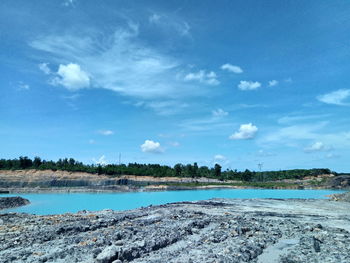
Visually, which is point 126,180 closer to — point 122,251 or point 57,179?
point 57,179

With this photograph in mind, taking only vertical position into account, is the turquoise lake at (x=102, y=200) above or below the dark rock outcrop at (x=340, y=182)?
below

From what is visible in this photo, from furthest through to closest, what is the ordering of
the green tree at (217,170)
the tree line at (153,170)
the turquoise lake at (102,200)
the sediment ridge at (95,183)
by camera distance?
1. the green tree at (217,170)
2. the tree line at (153,170)
3. the sediment ridge at (95,183)
4. the turquoise lake at (102,200)

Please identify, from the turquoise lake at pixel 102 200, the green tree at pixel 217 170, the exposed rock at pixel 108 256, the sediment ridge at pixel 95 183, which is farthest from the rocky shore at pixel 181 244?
the green tree at pixel 217 170

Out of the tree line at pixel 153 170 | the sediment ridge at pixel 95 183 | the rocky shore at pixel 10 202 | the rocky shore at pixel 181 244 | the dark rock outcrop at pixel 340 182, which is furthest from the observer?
the tree line at pixel 153 170

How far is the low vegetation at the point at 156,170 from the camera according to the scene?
266 feet

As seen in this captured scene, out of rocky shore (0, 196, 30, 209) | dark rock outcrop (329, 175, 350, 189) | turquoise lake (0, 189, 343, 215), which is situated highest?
dark rock outcrop (329, 175, 350, 189)

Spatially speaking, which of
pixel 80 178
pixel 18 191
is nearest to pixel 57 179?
pixel 80 178

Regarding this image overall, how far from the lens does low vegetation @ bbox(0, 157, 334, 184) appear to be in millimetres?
81062

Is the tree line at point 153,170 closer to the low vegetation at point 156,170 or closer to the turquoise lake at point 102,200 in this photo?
the low vegetation at point 156,170

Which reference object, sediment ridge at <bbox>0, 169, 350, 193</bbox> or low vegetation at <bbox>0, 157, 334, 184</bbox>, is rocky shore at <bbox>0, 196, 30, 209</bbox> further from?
low vegetation at <bbox>0, 157, 334, 184</bbox>

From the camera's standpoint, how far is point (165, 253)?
28.7ft

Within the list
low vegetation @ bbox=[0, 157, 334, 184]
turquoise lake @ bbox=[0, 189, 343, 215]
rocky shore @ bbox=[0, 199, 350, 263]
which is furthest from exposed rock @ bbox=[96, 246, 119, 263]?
low vegetation @ bbox=[0, 157, 334, 184]

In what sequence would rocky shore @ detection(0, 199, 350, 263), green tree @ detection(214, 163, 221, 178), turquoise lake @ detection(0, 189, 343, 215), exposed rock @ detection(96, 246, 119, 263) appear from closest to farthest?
exposed rock @ detection(96, 246, 119, 263), rocky shore @ detection(0, 199, 350, 263), turquoise lake @ detection(0, 189, 343, 215), green tree @ detection(214, 163, 221, 178)

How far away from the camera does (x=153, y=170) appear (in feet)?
293
